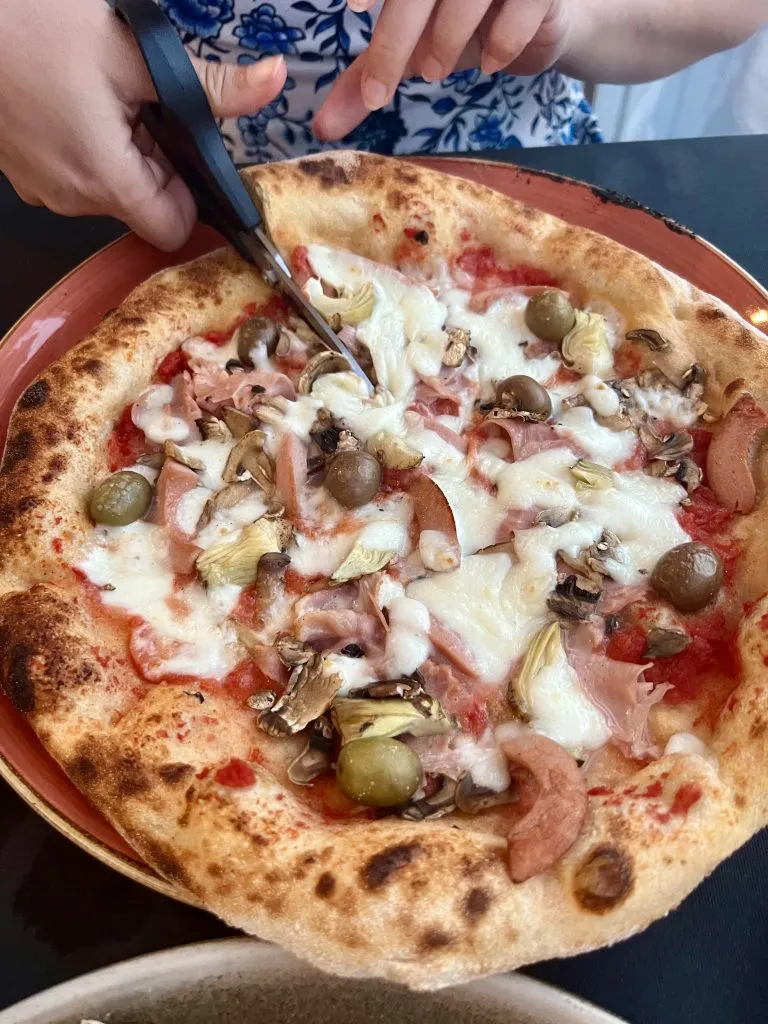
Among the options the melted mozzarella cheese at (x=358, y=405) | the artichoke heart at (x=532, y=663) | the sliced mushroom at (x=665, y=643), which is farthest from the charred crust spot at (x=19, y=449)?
the sliced mushroom at (x=665, y=643)

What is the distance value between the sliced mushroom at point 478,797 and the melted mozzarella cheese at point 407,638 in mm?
270

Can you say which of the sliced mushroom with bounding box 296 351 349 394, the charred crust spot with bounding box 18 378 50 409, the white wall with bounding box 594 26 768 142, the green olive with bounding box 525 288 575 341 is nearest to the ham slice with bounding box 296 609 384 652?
the sliced mushroom with bounding box 296 351 349 394

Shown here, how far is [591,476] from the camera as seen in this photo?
2.26 meters

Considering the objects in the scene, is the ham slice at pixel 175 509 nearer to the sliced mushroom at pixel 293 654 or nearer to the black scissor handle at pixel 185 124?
the sliced mushroom at pixel 293 654

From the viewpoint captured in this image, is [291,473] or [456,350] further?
[456,350]

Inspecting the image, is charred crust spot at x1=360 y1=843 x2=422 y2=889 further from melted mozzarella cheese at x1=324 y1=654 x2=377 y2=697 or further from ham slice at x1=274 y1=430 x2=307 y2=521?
ham slice at x1=274 y1=430 x2=307 y2=521

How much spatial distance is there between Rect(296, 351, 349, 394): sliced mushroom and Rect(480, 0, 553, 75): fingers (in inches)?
39.7

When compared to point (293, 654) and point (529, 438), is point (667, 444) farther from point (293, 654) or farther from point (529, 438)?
point (293, 654)

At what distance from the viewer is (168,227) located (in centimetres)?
261

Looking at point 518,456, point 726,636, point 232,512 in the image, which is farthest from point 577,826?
point 232,512

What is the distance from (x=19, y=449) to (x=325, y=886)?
1.35 metres

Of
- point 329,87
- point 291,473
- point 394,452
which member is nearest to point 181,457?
point 291,473

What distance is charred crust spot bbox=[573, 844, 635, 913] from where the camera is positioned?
5.36 feet

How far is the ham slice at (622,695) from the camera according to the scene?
1928 millimetres
